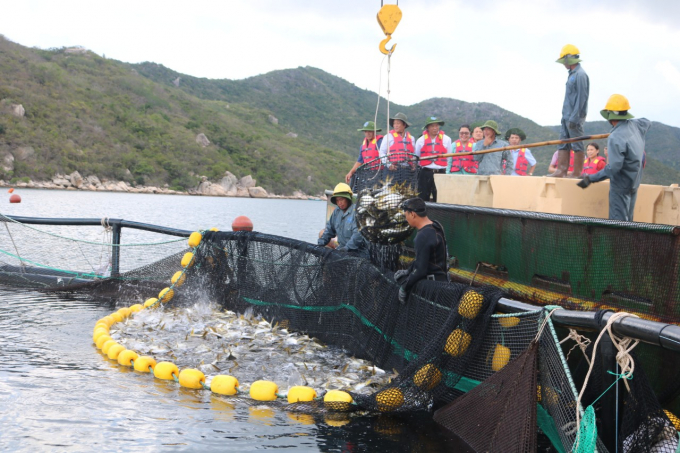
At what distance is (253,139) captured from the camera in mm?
118750

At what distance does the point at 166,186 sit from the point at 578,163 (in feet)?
302

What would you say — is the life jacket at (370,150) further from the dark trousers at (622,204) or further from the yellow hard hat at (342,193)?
the dark trousers at (622,204)

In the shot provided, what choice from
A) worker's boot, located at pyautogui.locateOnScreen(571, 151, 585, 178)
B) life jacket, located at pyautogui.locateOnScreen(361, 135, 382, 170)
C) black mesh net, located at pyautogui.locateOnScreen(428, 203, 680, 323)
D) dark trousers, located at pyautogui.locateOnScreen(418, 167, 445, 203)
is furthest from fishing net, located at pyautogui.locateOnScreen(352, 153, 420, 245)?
life jacket, located at pyautogui.locateOnScreen(361, 135, 382, 170)

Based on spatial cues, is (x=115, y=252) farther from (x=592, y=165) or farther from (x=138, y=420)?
(x=592, y=165)

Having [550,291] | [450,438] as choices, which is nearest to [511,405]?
[450,438]

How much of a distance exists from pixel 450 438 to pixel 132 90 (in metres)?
120

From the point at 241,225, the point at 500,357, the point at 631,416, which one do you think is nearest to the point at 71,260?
the point at 241,225

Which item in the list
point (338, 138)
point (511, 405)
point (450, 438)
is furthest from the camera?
point (338, 138)

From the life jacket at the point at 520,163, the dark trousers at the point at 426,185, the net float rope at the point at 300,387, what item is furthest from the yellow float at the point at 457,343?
the life jacket at the point at 520,163

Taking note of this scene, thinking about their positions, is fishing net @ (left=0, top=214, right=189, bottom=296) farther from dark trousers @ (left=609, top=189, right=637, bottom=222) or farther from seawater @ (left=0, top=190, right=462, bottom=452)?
dark trousers @ (left=609, top=189, right=637, bottom=222)

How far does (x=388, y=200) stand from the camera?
7438 mm

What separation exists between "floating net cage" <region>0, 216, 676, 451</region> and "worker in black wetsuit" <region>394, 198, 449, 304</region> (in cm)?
13

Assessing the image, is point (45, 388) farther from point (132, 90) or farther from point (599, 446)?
point (132, 90)

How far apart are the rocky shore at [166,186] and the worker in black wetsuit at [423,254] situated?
266 ft
